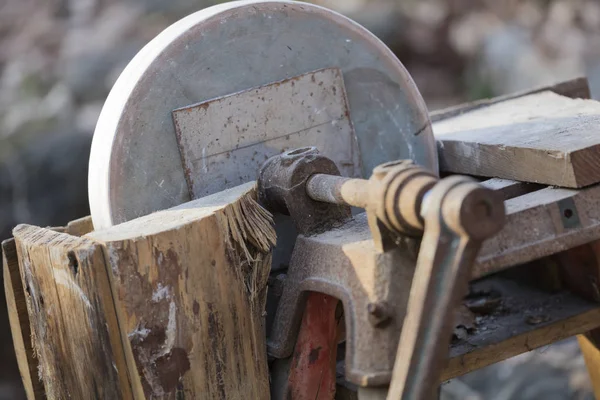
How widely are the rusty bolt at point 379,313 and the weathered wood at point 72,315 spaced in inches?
20.2

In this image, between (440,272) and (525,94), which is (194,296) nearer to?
(440,272)

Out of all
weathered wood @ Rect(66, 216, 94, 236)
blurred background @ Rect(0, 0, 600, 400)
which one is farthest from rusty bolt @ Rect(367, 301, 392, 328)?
blurred background @ Rect(0, 0, 600, 400)

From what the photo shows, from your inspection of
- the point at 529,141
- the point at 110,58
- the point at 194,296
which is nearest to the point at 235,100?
the point at 194,296

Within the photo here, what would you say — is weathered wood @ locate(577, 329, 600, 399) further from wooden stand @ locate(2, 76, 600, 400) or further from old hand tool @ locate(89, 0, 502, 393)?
old hand tool @ locate(89, 0, 502, 393)

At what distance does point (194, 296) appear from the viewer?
182 centimetres

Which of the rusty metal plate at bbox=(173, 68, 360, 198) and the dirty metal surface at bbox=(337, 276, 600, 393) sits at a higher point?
the rusty metal plate at bbox=(173, 68, 360, 198)

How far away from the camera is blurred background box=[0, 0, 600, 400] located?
5.36 meters

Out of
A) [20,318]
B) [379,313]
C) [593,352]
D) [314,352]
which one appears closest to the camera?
[379,313]

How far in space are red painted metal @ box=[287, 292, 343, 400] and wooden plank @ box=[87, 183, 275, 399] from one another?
9 centimetres

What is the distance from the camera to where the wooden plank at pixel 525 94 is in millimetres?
2848

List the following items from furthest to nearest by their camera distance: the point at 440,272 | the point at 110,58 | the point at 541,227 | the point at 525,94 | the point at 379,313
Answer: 1. the point at 110,58
2. the point at 525,94
3. the point at 541,227
4. the point at 379,313
5. the point at 440,272

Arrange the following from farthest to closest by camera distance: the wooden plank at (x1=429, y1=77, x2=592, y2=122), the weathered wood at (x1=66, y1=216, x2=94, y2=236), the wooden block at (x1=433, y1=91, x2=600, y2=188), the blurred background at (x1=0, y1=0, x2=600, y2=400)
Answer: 1. the blurred background at (x1=0, y1=0, x2=600, y2=400)
2. the wooden plank at (x1=429, y1=77, x2=592, y2=122)
3. the weathered wood at (x1=66, y1=216, x2=94, y2=236)
4. the wooden block at (x1=433, y1=91, x2=600, y2=188)

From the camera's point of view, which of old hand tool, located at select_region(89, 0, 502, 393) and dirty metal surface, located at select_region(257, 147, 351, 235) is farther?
dirty metal surface, located at select_region(257, 147, 351, 235)

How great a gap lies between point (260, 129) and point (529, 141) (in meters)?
0.66
